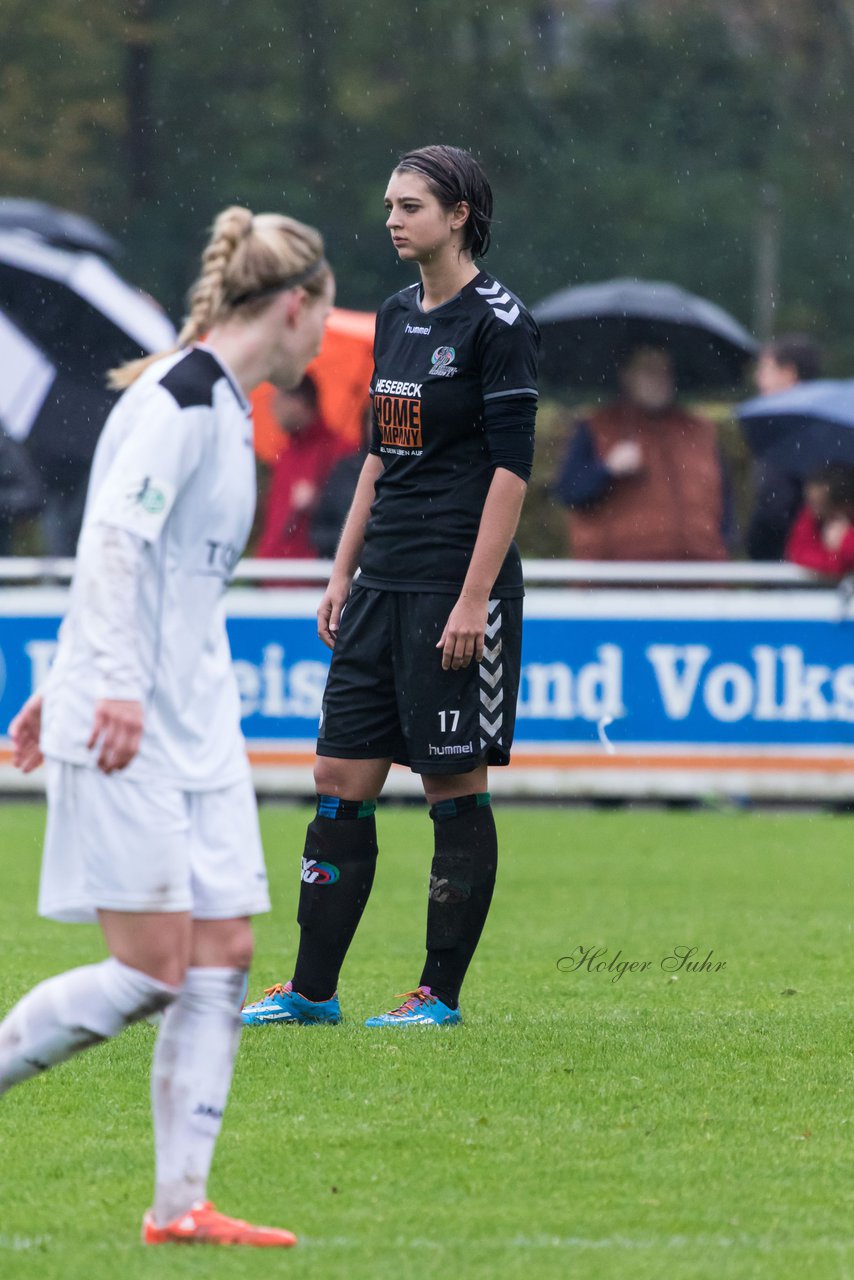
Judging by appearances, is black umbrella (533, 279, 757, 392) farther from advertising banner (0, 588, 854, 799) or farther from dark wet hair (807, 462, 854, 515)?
advertising banner (0, 588, 854, 799)

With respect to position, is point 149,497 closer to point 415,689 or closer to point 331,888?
point 415,689

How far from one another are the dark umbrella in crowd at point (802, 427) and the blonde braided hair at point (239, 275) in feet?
27.3

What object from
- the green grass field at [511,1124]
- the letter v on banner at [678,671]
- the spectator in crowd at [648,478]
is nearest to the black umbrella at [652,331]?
the spectator in crowd at [648,478]

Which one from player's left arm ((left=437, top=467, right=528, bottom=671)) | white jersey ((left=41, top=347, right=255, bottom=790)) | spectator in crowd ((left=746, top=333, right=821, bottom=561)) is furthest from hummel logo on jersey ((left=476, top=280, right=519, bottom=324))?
spectator in crowd ((left=746, top=333, right=821, bottom=561))

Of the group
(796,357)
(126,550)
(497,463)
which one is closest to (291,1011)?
(497,463)

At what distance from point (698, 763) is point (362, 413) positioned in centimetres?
278

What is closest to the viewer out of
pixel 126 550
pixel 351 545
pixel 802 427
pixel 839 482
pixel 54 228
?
pixel 126 550

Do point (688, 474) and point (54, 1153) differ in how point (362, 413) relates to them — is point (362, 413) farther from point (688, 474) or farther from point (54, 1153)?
point (54, 1153)

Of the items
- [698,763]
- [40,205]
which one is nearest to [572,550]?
[698,763]

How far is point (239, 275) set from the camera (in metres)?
3.98

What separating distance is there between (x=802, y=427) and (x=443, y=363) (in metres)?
6.68

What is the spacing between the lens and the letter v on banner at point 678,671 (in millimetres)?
11812

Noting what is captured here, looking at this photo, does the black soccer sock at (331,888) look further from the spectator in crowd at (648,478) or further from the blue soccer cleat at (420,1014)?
the spectator in crowd at (648,478)

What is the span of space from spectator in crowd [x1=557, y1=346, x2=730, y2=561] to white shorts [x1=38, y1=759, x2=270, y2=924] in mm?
8679
